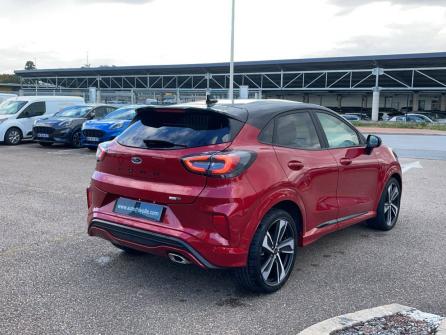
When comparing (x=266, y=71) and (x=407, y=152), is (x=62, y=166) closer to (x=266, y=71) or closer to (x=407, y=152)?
(x=407, y=152)

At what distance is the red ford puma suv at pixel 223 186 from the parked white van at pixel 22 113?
13.6 metres

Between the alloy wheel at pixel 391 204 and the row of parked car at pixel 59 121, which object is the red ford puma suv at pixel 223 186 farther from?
the row of parked car at pixel 59 121

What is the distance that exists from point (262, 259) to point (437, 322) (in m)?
1.40

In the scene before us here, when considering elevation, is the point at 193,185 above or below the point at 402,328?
above

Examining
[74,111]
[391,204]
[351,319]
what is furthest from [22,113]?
[351,319]

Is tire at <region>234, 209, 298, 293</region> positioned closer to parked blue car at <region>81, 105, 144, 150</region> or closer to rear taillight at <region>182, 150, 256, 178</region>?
rear taillight at <region>182, 150, 256, 178</region>

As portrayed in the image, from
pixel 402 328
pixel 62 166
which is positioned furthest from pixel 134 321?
pixel 62 166

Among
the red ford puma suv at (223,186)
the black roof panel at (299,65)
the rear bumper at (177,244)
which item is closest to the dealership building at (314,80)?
the black roof panel at (299,65)

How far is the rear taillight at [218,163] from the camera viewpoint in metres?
3.62

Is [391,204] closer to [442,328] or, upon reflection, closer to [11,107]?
[442,328]

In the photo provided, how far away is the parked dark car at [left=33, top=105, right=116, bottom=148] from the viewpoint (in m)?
15.5

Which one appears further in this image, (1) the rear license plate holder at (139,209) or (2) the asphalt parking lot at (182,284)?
(1) the rear license plate holder at (139,209)

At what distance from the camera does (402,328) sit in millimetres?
3379

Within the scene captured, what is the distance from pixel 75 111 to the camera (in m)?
16.7
